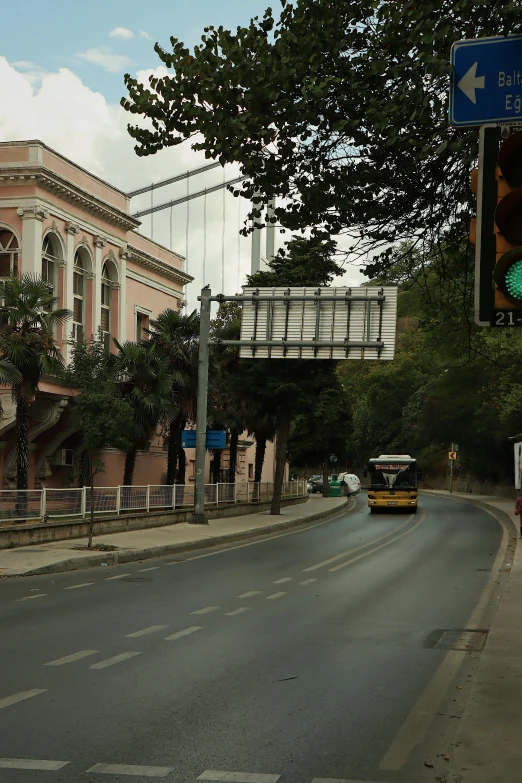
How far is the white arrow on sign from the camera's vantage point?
5.62 metres

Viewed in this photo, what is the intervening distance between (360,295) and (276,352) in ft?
10.1

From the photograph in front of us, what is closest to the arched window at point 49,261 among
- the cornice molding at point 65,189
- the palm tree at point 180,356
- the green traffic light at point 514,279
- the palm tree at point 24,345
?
the cornice molding at point 65,189

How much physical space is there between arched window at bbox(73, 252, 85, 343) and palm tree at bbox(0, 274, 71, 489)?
989 cm

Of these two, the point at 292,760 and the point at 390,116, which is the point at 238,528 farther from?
the point at 292,760

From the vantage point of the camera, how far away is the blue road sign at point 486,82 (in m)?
5.54

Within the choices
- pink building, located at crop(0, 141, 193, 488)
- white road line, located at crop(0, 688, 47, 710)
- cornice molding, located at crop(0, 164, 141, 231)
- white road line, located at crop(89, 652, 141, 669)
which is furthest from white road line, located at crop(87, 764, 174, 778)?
cornice molding, located at crop(0, 164, 141, 231)

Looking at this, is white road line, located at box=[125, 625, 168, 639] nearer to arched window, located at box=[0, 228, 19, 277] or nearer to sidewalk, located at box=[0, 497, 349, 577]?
sidewalk, located at box=[0, 497, 349, 577]

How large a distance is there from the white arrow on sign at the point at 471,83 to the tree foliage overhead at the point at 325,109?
12.9 ft

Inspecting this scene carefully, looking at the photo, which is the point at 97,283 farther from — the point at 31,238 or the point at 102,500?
the point at 102,500

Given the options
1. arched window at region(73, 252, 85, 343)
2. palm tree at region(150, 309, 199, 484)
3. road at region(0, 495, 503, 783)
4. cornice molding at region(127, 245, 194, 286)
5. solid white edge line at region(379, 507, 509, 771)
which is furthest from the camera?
cornice molding at region(127, 245, 194, 286)

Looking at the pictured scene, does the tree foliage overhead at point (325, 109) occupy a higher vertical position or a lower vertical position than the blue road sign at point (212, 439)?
higher

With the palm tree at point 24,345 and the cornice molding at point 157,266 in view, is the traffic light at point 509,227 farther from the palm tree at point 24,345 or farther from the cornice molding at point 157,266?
the cornice molding at point 157,266

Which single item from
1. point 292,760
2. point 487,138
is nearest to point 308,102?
point 487,138

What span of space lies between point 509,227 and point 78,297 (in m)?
32.9
